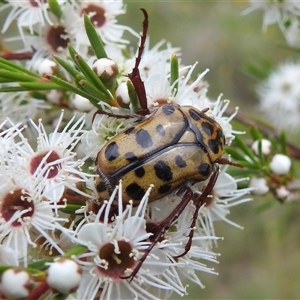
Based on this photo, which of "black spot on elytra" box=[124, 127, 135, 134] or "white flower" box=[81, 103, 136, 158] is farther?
"white flower" box=[81, 103, 136, 158]

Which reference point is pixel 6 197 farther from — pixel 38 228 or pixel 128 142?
pixel 128 142

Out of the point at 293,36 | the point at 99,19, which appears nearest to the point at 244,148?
the point at 99,19

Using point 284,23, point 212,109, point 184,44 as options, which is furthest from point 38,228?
point 184,44

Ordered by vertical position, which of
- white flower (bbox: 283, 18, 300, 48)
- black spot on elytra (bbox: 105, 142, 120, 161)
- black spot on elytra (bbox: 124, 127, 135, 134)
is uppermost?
white flower (bbox: 283, 18, 300, 48)

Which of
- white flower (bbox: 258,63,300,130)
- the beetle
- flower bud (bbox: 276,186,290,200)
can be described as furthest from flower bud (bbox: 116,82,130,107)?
white flower (bbox: 258,63,300,130)

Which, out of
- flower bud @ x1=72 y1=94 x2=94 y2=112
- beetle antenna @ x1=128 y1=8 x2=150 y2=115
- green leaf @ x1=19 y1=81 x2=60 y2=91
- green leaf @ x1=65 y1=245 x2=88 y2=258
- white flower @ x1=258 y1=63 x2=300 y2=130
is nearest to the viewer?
green leaf @ x1=65 y1=245 x2=88 y2=258

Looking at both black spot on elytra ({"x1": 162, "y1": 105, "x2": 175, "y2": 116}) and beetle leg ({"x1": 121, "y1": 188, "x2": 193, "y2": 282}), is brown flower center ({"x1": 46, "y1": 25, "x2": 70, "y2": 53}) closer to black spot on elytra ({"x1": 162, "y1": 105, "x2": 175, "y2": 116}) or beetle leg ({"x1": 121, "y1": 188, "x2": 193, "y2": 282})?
black spot on elytra ({"x1": 162, "y1": 105, "x2": 175, "y2": 116})

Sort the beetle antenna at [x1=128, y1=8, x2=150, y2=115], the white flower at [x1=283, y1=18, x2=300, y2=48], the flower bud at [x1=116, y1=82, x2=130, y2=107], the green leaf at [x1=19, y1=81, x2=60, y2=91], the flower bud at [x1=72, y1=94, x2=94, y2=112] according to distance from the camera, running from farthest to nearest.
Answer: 1. the white flower at [x1=283, y1=18, x2=300, y2=48]
2. the flower bud at [x1=72, y1=94, x2=94, y2=112]
3. the green leaf at [x1=19, y1=81, x2=60, y2=91]
4. the flower bud at [x1=116, y1=82, x2=130, y2=107]
5. the beetle antenna at [x1=128, y1=8, x2=150, y2=115]
